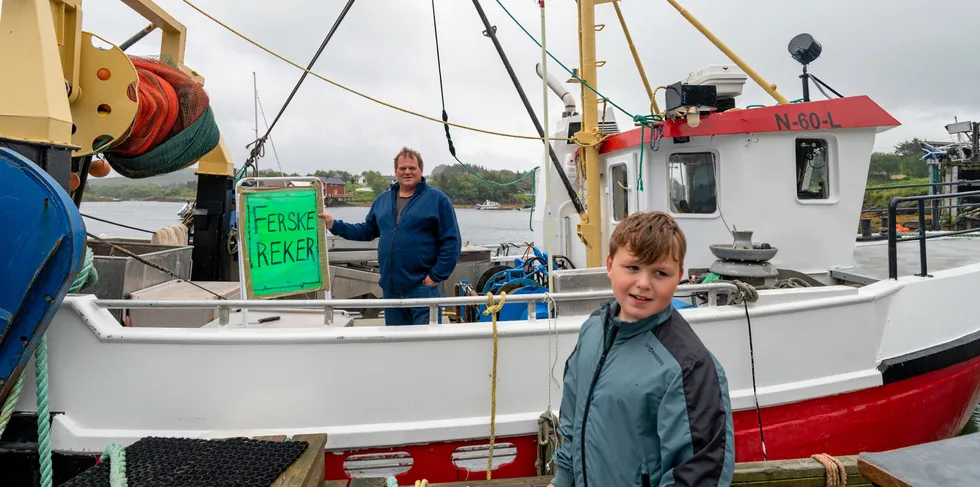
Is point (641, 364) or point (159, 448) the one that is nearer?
point (641, 364)

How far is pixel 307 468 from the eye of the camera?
2.29 meters

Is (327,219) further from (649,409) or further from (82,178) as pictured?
(649,409)

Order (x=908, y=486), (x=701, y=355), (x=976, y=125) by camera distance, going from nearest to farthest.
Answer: (x=908, y=486) → (x=701, y=355) → (x=976, y=125)

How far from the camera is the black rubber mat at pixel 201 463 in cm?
214

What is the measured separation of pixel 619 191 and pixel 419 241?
286 cm

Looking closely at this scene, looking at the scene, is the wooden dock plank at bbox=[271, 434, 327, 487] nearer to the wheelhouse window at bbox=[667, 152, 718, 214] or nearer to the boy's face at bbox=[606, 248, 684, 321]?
the boy's face at bbox=[606, 248, 684, 321]

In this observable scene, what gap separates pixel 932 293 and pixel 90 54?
5804mm

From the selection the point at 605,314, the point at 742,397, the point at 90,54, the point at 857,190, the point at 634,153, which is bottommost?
the point at 742,397

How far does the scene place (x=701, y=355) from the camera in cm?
140

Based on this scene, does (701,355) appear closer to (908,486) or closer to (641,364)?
(641,364)

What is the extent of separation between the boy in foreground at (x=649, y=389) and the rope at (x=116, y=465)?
180cm

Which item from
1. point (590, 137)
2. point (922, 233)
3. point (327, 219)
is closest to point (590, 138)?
point (590, 137)

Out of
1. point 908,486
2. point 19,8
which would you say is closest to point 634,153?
point 908,486

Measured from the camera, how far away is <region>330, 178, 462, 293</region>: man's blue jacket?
3.49m
